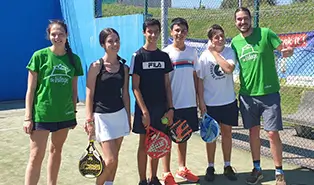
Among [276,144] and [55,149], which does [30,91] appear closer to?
[55,149]

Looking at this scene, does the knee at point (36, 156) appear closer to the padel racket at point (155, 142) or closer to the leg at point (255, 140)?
the padel racket at point (155, 142)

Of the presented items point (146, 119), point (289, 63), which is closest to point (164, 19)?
point (289, 63)

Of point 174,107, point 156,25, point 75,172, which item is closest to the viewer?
point 156,25

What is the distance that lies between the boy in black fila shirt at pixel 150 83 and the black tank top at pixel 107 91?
0.91 feet

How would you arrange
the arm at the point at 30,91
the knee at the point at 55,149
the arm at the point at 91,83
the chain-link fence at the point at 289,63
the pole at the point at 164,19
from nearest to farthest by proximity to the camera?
the arm at the point at 30,91 < the arm at the point at 91,83 < the knee at the point at 55,149 < the chain-link fence at the point at 289,63 < the pole at the point at 164,19

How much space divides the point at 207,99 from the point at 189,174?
0.91m

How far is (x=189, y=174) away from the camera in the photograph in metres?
4.70

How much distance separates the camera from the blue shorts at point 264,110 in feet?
14.1

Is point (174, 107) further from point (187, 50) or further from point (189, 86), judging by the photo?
point (187, 50)

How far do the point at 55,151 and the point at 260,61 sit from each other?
7.54 feet

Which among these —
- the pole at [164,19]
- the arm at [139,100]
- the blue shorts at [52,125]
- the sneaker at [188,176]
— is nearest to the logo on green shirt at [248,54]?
the arm at [139,100]

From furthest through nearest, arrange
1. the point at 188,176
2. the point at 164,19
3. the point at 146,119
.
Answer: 1. the point at 164,19
2. the point at 188,176
3. the point at 146,119

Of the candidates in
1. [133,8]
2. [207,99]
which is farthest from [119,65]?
[133,8]

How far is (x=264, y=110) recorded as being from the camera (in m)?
4.36
